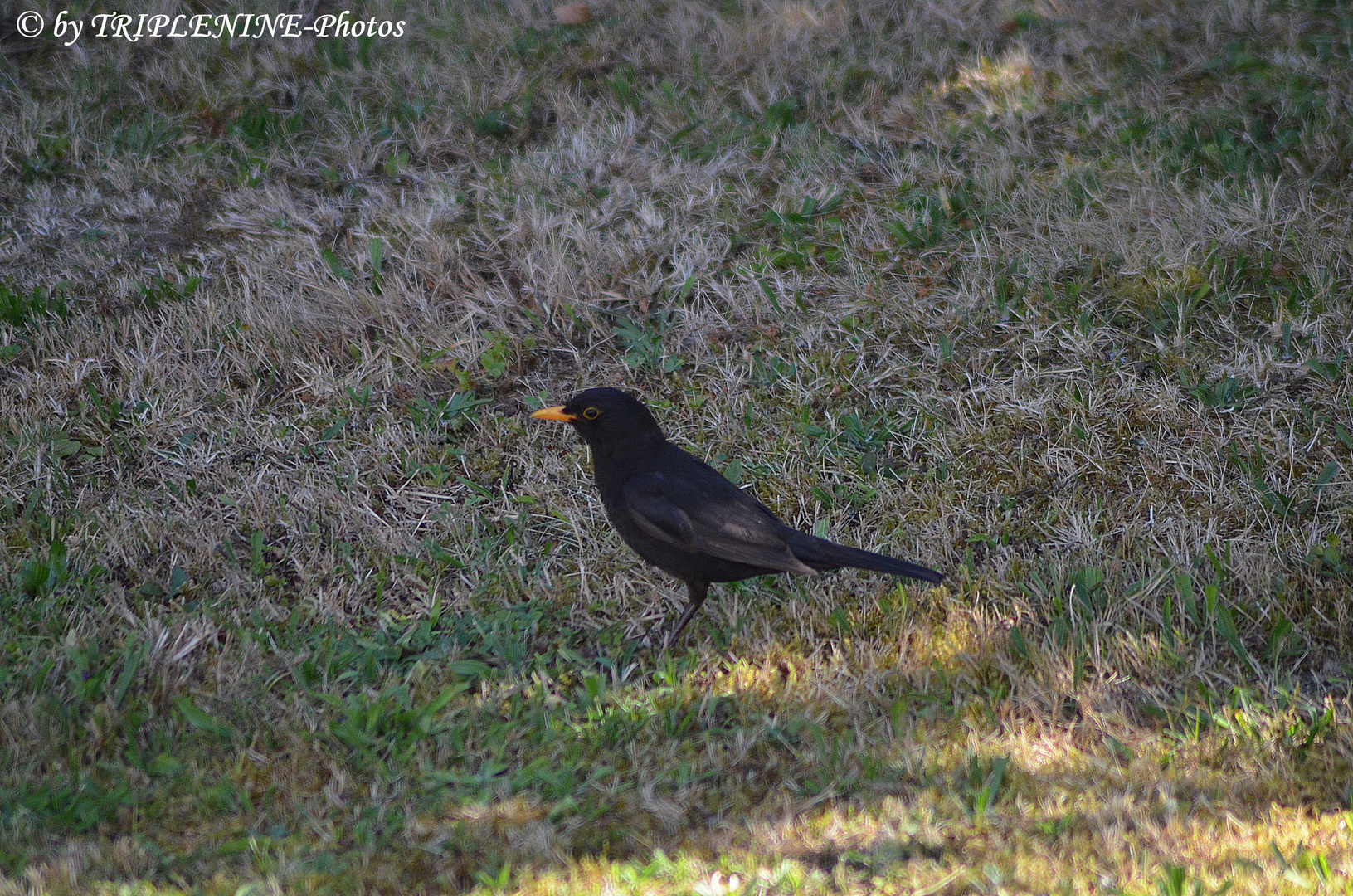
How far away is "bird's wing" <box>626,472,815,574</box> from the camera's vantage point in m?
4.00

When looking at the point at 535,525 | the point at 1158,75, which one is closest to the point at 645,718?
the point at 535,525

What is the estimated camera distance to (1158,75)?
280 inches

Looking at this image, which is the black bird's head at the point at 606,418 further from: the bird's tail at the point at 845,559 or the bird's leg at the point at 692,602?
the bird's tail at the point at 845,559

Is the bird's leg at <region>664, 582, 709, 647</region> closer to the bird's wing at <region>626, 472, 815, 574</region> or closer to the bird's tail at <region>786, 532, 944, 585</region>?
the bird's wing at <region>626, 472, 815, 574</region>

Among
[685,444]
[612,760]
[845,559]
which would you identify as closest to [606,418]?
[685,444]

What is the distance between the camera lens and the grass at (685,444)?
3309 millimetres

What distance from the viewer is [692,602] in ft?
13.9

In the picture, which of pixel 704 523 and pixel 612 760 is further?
pixel 704 523

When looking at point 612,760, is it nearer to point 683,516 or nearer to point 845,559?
point 683,516

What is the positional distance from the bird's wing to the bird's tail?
5 centimetres

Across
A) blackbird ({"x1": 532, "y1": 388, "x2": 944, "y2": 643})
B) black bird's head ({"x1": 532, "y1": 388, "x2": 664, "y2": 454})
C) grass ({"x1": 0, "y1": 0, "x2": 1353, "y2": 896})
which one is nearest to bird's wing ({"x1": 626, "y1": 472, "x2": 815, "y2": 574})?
blackbird ({"x1": 532, "y1": 388, "x2": 944, "y2": 643})

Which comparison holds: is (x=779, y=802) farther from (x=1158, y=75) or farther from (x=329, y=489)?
(x=1158, y=75)

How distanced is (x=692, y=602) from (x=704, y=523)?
0.38m

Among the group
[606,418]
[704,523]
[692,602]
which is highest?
[606,418]
